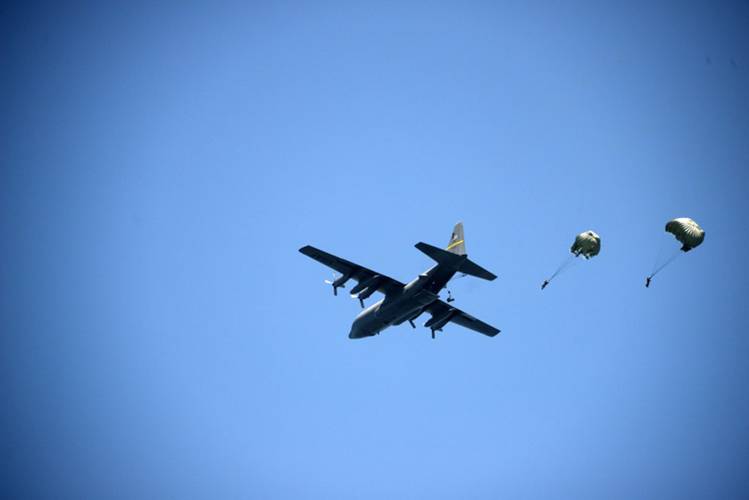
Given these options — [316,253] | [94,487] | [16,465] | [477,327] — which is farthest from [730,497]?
[16,465]

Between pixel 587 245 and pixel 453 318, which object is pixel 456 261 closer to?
pixel 587 245

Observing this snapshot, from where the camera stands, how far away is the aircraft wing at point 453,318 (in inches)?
1510

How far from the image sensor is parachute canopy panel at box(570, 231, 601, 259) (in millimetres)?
29344

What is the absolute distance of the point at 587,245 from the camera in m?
29.3

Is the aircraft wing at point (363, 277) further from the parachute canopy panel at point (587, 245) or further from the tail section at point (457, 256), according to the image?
the parachute canopy panel at point (587, 245)

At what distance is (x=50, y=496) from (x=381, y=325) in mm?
108162

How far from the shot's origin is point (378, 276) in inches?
1345

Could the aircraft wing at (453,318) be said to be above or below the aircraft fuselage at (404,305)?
above

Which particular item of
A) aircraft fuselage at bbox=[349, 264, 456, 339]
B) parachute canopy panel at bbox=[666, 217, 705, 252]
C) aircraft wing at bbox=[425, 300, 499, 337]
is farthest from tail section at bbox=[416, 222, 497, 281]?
parachute canopy panel at bbox=[666, 217, 705, 252]

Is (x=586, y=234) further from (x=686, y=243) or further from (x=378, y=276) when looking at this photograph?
(x=378, y=276)

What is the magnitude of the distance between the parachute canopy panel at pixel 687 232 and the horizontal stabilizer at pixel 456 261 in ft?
29.0

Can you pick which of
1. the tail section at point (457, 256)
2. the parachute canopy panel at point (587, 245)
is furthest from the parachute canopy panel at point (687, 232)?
the tail section at point (457, 256)

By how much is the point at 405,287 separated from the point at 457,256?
15.2 ft

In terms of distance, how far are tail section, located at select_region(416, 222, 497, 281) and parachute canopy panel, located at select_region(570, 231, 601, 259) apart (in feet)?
14.2
